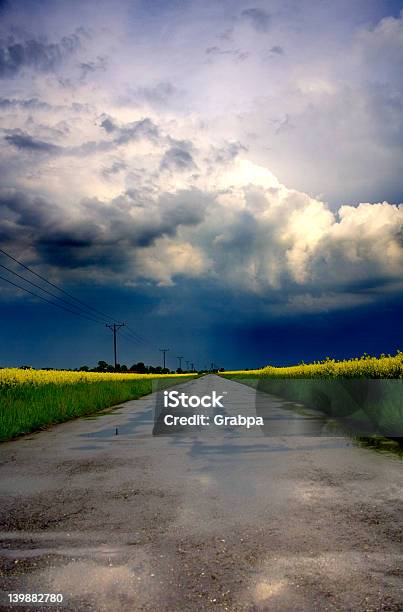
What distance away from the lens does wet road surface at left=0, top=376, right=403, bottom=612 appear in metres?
3.67

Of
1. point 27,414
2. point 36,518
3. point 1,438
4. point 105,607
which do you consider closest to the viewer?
point 105,607

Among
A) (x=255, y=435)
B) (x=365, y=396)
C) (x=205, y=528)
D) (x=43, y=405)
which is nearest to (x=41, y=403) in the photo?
(x=43, y=405)

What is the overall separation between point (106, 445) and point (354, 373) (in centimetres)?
954

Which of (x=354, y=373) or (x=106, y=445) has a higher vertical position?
(x=354, y=373)

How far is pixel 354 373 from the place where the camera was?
17.6 m

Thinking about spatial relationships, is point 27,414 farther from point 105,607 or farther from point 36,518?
point 105,607

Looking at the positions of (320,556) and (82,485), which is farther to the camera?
(82,485)

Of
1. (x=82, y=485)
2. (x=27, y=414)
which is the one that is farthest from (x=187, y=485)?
(x=27, y=414)

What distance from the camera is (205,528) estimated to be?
5.15m

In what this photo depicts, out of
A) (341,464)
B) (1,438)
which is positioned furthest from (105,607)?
(1,438)

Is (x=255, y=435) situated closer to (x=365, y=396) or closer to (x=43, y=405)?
(x=365, y=396)

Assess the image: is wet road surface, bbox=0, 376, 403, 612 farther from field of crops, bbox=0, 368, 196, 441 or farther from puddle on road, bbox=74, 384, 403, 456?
field of crops, bbox=0, 368, 196, 441

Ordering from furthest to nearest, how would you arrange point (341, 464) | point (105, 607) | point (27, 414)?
1. point (27, 414)
2. point (341, 464)
3. point (105, 607)

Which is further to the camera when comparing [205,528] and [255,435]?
[255,435]
